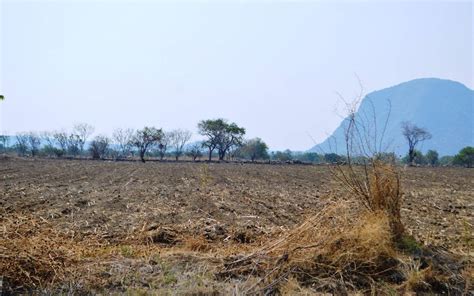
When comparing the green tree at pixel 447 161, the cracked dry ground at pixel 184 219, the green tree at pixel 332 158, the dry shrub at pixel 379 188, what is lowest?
the cracked dry ground at pixel 184 219

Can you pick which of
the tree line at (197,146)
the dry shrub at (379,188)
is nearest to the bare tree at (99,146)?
the tree line at (197,146)

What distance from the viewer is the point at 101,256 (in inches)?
217

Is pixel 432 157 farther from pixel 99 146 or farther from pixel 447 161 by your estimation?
pixel 99 146

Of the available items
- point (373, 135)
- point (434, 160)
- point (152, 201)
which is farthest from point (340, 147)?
point (434, 160)

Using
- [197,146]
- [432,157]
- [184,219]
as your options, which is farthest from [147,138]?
[184,219]

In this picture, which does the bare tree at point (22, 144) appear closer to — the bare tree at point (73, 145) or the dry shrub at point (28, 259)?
the bare tree at point (73, 145)

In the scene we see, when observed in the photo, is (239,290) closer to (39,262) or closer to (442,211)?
(39,262)

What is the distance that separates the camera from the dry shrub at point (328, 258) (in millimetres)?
4730

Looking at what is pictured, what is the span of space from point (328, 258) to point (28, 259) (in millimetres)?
3480

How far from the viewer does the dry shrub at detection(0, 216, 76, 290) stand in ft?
15.0

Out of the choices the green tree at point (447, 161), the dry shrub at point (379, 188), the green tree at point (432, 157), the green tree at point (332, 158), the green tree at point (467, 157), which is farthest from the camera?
the green tree at point (432, 157)

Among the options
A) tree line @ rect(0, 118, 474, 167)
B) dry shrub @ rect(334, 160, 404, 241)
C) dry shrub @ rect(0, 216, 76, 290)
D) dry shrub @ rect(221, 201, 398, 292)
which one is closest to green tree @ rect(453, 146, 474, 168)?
tree line @ rect(0, 118, 474, 167)

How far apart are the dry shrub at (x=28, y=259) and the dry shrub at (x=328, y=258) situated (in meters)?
1.95

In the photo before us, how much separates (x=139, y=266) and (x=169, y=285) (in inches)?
25.2
